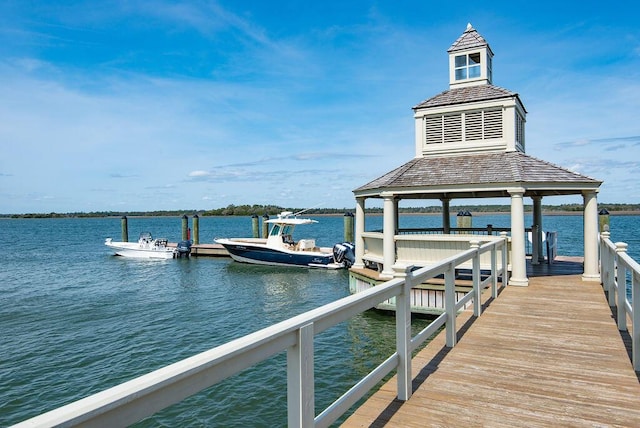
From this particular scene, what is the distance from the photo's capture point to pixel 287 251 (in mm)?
27406

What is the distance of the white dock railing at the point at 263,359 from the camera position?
5.03ft

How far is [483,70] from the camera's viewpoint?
1412 cm

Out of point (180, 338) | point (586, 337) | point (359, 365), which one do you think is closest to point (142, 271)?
point (180, 338)

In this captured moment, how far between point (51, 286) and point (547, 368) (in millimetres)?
23345

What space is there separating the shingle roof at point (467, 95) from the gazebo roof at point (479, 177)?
158cm

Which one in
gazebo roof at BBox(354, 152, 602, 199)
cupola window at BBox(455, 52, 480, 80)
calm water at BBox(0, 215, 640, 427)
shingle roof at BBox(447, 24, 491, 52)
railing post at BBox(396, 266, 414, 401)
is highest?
shingle roof at BBox(447, 24, 491, 52)

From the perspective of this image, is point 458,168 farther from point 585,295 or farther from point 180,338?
point 180,338

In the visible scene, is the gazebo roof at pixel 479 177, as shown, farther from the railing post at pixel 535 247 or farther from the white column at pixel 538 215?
the white column at pixel 538 215

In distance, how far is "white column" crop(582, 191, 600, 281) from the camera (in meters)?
10.9

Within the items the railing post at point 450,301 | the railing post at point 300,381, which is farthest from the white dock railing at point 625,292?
the railing post at point 300,381

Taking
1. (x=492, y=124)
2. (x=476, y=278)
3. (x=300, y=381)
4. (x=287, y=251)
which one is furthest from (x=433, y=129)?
(x=287, y=251)

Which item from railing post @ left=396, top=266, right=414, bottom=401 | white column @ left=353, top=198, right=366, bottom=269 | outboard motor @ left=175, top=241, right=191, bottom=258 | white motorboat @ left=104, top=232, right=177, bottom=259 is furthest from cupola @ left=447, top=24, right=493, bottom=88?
white motorboat @ left=104, top=232, right=177, bottom=259

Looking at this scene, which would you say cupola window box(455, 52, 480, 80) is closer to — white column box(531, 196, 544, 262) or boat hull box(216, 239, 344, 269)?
white column box(531, 196, 544, 262)

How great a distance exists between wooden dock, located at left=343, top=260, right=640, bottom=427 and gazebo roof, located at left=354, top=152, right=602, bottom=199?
401 centimetres
